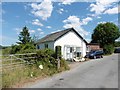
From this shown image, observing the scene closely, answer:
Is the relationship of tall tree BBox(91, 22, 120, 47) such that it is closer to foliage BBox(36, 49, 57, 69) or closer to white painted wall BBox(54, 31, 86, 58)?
white painted wall BBox(54, 31, 86, 58)

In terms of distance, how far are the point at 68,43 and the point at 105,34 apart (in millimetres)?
37091

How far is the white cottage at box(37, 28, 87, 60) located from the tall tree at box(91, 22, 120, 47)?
31777mm

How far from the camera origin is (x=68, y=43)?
31609mm

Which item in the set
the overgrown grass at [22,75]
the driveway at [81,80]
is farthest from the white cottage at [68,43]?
the driveway at [81,80]

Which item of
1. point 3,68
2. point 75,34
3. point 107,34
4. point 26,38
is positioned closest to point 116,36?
point 107,34

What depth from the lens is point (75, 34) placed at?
3278 centimetres

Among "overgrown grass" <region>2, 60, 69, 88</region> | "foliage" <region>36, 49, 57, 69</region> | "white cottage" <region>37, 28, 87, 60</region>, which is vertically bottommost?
"overgrown grass" <region>2, 60, 69, 88</region>

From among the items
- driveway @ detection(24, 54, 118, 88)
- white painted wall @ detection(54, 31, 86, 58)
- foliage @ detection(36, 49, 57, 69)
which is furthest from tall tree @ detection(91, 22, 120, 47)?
driveway @ detection(24, 54, 118, 88)

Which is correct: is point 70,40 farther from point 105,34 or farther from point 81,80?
point 105,34

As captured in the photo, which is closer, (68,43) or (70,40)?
(68,43)

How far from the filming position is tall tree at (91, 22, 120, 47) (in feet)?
212

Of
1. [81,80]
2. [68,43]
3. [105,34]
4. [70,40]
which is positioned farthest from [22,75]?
[105,34]

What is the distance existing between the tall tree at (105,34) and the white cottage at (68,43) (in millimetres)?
31777

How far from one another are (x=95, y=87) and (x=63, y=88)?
1.77 m
